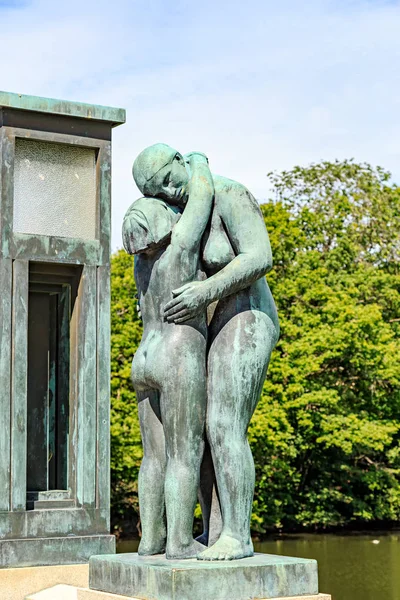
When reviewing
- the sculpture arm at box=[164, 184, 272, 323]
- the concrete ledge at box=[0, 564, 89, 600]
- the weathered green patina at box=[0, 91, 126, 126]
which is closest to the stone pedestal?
the sculpture arm at box=[164, 184, 272, 323]

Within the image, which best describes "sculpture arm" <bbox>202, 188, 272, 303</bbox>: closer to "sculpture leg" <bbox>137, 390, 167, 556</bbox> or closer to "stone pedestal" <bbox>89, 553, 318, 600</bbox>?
"sculpture leg" <bbox>137, 390, 167, 556</bbox>

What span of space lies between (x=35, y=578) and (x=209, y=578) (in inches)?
177

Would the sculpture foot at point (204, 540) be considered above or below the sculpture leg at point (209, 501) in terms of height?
below

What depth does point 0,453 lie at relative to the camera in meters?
9.46

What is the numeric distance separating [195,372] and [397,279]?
29640 mm

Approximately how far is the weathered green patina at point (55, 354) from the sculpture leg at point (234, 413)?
4.34 m

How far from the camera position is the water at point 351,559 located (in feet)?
65.2

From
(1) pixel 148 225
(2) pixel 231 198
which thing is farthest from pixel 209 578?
(2) pixel 231 198

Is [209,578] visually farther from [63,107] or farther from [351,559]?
[351,559]

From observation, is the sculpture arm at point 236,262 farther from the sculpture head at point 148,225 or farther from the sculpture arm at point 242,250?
the sculpture head at point 148,225

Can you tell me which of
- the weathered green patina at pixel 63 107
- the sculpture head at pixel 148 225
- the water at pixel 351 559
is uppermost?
the weathered green patina at pixel 63 107

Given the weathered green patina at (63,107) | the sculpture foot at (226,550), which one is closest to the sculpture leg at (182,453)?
the sculpture foot at (226,550)

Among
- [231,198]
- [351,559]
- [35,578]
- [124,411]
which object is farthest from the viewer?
[124,411]

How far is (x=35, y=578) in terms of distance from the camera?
A: 9164 mm
